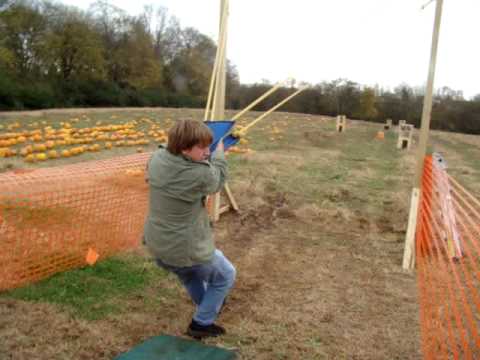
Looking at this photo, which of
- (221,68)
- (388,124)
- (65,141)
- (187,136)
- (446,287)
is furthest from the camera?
(388,124)

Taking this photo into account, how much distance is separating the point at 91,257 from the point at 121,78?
37.0 metres

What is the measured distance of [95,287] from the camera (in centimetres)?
402

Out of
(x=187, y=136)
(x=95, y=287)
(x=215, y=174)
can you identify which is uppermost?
(x=187, y=136)

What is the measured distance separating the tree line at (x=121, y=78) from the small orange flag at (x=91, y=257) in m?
21.8

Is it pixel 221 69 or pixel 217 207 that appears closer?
pixel 221 69

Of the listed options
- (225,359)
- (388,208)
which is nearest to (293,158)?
(388,208)

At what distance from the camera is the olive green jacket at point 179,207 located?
2.71 m

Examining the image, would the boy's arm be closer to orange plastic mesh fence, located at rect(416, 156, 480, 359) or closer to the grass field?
the grass field

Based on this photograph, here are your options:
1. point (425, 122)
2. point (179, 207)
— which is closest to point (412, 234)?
point (425, 122)

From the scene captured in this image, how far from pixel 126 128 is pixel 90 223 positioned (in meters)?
11.9

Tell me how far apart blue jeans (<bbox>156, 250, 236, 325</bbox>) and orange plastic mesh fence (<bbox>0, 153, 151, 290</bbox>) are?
1.63 m

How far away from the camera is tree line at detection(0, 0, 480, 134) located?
2834 centimetres

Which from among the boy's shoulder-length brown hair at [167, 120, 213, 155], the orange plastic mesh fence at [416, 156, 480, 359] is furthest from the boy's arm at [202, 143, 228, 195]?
the orange plastic mesh fence at [416, 156, 480, 359]

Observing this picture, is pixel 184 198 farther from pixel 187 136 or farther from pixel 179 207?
pixel 187 136
